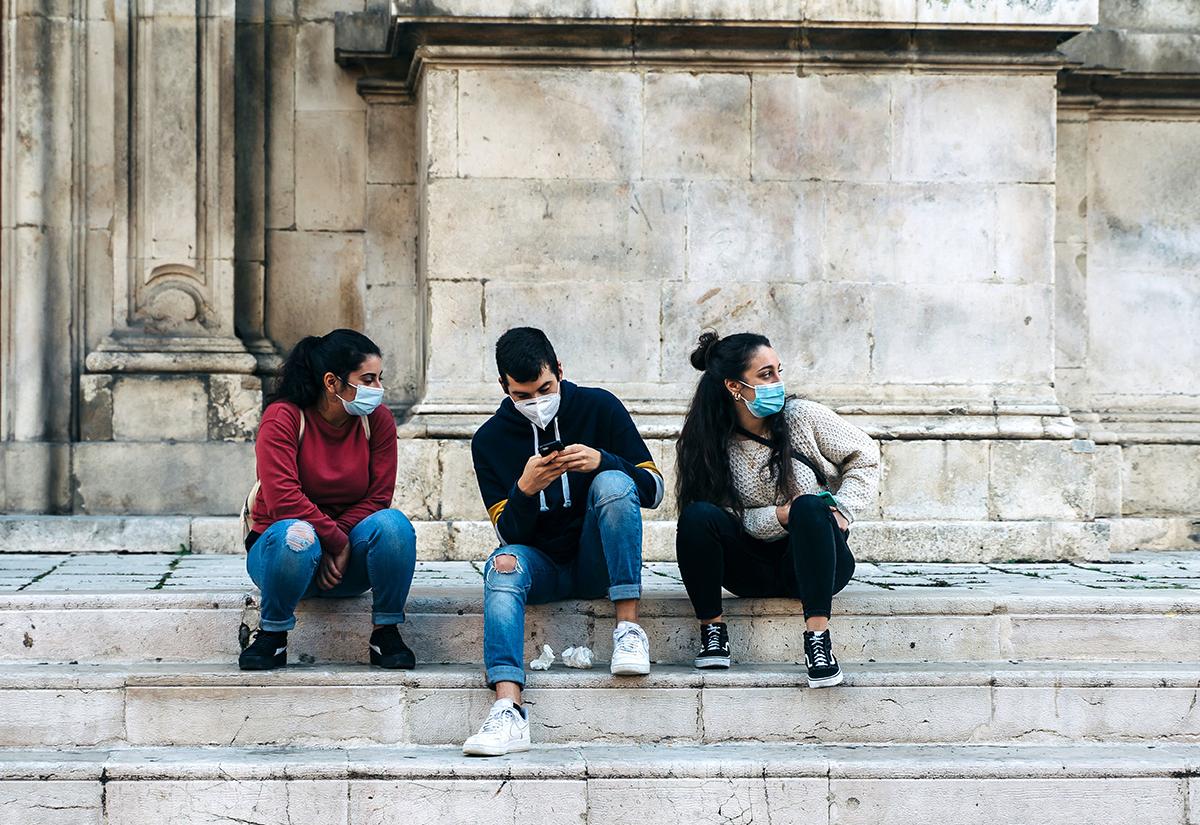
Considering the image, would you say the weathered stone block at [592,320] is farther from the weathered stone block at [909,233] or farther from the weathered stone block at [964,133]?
the weathered stone block at [964,133]

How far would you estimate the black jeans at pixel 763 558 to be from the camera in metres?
5.59

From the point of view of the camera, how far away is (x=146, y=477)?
8820 millimetres

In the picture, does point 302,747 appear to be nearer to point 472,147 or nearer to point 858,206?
point 472,147

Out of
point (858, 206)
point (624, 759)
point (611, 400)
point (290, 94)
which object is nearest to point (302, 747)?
point (624, 759)

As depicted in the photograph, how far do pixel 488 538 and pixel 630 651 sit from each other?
265 cm

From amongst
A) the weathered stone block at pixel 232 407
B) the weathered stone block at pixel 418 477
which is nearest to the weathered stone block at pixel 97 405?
the weathered stone block at pixel 232 407

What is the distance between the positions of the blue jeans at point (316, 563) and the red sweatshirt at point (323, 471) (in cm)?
8

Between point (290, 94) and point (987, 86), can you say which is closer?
point (987, 86)

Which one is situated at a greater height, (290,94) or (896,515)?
(290,94)

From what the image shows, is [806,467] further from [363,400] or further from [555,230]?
[555,230]

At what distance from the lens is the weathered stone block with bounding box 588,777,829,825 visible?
5090 mm

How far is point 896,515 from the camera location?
325 inches

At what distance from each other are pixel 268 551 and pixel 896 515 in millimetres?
3917

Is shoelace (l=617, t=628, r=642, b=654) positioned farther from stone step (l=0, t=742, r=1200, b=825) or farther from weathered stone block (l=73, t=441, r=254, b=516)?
weathered stone block (l=73, t=441, r=254, b=516)
